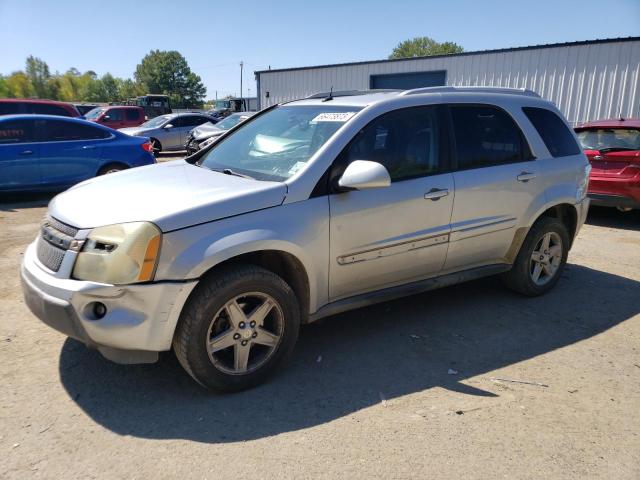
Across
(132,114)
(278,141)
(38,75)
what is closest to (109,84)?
(38,75)

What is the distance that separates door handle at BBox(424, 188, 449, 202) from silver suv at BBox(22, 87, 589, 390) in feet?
0.04

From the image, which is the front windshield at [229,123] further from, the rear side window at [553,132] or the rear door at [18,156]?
the rear side window at [553,132]

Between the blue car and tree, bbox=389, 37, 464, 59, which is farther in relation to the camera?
tree, bbox=389, 37, 464, 59

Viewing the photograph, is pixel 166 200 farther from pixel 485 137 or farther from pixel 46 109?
pixel 46 109

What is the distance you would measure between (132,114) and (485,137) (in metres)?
19.2

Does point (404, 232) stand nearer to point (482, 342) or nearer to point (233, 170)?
point (482, 342)

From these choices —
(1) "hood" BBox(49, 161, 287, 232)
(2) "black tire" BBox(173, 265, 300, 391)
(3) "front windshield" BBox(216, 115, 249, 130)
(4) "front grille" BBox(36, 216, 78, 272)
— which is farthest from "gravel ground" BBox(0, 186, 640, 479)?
(3) "front windshield" BBox(216, 115, 249, 130)

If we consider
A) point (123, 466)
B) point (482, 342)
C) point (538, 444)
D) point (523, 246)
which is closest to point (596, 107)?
point (523, 246)

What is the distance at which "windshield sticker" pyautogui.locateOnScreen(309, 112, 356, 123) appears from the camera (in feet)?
11.8

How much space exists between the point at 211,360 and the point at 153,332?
38 cm

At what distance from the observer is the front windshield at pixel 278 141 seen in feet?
11.5

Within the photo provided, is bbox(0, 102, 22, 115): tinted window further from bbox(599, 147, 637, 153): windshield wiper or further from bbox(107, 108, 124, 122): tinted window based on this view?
bbox(599, 147, 637, 153): windshield wiper

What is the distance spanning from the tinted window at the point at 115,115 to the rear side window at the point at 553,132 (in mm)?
18481

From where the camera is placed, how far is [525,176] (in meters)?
4.35
